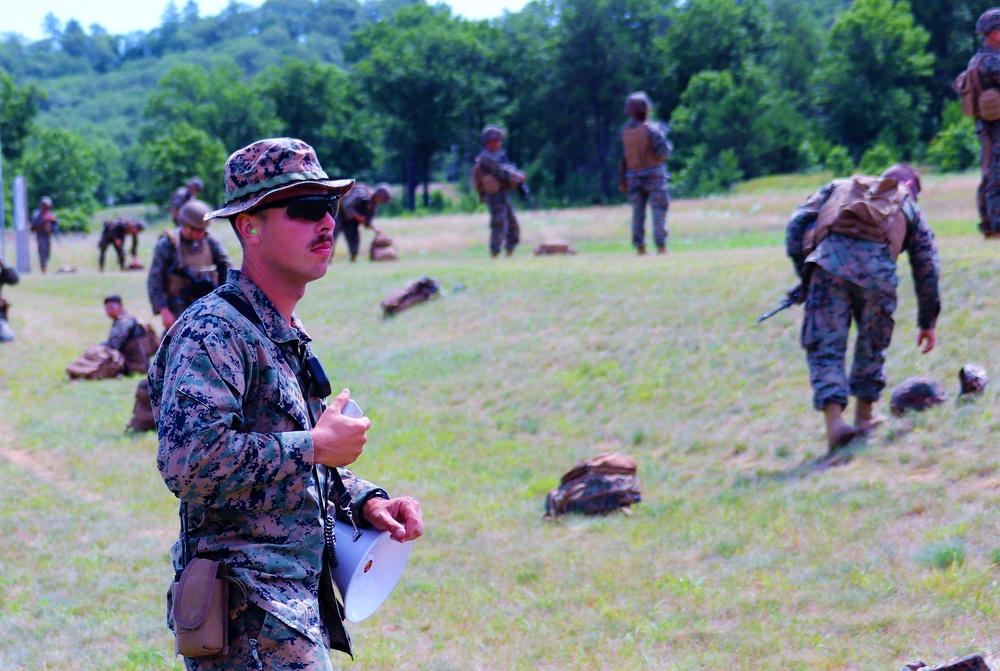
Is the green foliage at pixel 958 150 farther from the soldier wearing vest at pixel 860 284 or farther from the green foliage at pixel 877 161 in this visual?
the soldier wearing vest at pixel 860 284

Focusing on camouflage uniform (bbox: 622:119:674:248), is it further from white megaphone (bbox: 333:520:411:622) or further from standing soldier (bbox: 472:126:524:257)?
white megaphone (bbox: 333:520:411:622)

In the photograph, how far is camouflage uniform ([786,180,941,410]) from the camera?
7.56 m

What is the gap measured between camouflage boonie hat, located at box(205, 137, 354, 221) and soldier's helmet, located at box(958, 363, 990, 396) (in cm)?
629

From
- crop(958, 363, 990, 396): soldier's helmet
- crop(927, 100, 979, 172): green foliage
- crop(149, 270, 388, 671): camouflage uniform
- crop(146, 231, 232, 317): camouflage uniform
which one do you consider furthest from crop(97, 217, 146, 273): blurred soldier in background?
crop(927, 100, 979, 172): green foliage

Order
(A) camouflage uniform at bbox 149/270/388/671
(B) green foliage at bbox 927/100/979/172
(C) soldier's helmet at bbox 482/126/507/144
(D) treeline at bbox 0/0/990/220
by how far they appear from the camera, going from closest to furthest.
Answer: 1. (A) camouflage uniform at bbox 149/270/388/671
2. (C) soldier's helmet at bbox 482/126/507/144
3. (B) green foliage at bbox 927/100/979/172
4. (D) treeline at bbox 0/0/990/220

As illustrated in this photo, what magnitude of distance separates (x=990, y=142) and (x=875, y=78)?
46.6 metres

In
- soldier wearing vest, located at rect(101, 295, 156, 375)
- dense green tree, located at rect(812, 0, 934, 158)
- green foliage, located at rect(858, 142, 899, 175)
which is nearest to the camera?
soldier wearing vest, located at rect(101, 295, 156, 375)

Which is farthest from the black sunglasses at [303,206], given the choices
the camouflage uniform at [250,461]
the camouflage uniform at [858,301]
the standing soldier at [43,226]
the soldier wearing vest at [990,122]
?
the standing soldier at [43,226]

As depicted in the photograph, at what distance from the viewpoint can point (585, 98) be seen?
5991 cm

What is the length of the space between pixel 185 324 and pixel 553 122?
60774 mm

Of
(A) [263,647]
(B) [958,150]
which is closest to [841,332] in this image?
(A) [263,647]

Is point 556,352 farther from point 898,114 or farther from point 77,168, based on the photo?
point 77,168

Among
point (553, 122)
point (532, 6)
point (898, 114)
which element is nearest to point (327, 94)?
point (532, 6)

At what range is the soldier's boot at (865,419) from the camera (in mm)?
7914
